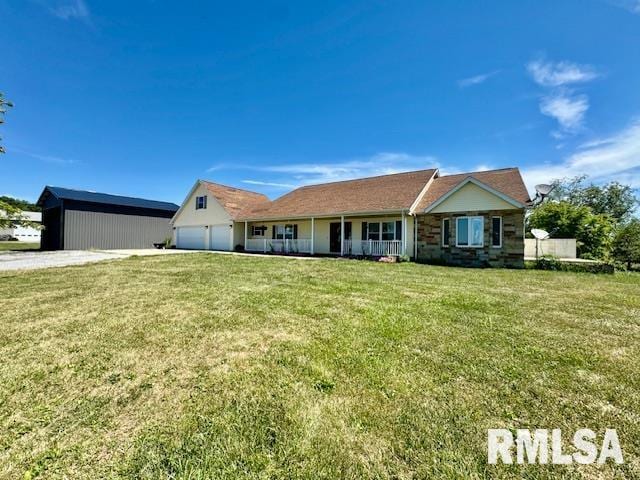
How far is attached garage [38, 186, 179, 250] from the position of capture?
23.3m

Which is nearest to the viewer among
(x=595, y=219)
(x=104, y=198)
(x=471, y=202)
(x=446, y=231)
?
(x=471, y=202)

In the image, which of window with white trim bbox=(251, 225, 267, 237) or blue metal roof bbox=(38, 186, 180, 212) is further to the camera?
blue metal roof bbox=(38, 186, 180, 212)

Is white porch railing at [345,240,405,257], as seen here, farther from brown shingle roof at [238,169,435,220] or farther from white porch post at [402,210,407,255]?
brown shingle roof at [238,169,435,220]

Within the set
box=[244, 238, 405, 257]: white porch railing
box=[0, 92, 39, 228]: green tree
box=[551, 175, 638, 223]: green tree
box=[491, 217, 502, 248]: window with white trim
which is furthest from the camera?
box=[551, 175, 638, 223]: green tree

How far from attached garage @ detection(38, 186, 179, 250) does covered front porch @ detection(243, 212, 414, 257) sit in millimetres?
11517

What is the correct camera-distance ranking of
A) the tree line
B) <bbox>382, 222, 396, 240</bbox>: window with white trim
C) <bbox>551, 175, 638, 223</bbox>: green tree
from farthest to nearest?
<bbox>551, 175, 638, 223</bbox>: green tree, <bbox>382, 222, 396, 240</bbox>: window with white trim, the tree line

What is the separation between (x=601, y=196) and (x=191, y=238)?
4967cm

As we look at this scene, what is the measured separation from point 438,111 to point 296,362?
1674cm

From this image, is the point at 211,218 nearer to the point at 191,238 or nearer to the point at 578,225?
the point at 191,238

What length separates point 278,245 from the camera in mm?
20688

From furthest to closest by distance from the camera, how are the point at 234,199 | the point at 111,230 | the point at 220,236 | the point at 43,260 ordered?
the point at 111,230
the point at 234,199
the point at 220,236
the point at 43,260

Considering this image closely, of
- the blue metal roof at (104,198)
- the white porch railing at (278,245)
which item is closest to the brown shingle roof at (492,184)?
the white porch railing at (278,245)

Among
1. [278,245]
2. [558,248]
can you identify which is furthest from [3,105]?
[558,248]

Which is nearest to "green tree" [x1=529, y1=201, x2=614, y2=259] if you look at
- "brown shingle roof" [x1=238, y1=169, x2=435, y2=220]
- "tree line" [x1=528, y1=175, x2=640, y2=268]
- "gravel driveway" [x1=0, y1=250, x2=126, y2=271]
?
"tree line" [x1=528, y1=175, x2=640, y2=268]
